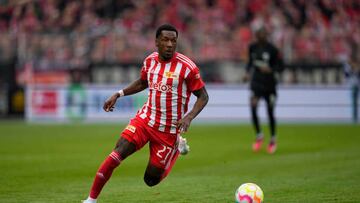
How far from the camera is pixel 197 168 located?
527 inches

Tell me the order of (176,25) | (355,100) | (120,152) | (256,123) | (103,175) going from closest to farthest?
(103,175) → (120,152) → (256,123) → (355,100) → (176,25)

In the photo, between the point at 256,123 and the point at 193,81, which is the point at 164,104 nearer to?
the point at 193,81

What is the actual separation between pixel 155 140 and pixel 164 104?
42 centimetres

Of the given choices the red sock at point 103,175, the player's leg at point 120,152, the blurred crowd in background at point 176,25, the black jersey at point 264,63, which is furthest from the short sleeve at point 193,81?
Answer: the blurred crowd in background at point 176,25

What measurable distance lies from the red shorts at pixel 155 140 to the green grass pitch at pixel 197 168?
2.10 ft

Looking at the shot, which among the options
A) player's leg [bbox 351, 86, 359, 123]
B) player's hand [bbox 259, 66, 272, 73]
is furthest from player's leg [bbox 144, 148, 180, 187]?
player's leg [bbox 351, 86, 359, 123]

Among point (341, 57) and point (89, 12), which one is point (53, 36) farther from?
point (341, 57)

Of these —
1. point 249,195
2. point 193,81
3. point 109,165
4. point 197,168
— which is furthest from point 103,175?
point 197,168

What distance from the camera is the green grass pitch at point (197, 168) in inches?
388

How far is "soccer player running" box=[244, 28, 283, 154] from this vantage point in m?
16.7

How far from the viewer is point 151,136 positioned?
346 inches

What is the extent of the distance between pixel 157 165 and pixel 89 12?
2079 centimetres

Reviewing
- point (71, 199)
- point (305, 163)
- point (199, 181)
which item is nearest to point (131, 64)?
point (305, 163)

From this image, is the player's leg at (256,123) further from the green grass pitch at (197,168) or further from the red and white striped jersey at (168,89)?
the red and white striped jersey at (168,89)
